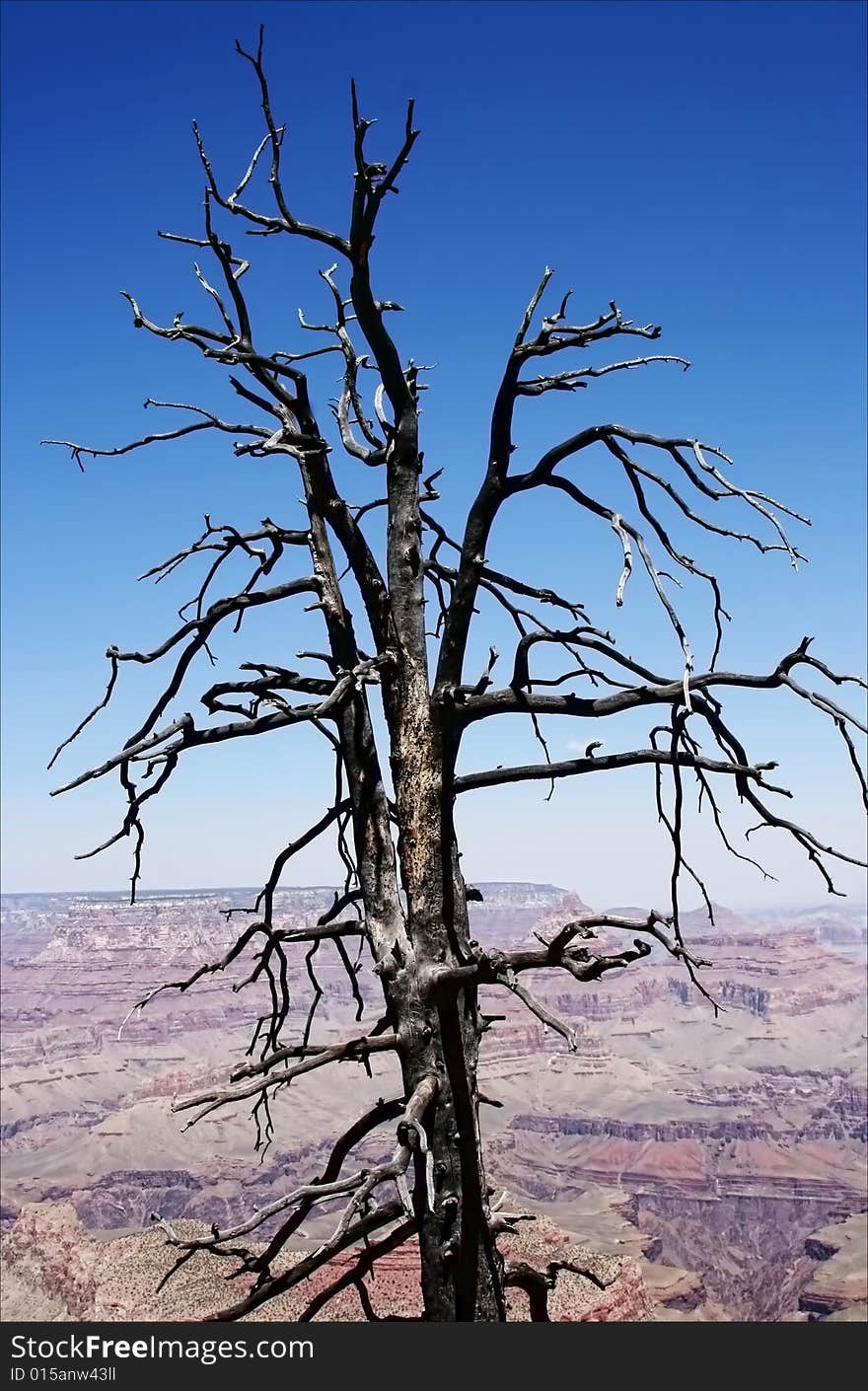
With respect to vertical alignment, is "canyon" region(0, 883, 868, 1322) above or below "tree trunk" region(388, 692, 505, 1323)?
below

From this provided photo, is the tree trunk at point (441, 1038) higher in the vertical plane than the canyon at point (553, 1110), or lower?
higher

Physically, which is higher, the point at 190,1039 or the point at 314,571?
the point at 314,571

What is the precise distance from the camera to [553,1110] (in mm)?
105875

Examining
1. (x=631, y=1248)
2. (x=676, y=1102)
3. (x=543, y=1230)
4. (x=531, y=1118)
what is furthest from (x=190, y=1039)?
(x=543, y=1230)

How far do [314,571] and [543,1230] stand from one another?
3282 centimetres

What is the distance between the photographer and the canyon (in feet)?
241

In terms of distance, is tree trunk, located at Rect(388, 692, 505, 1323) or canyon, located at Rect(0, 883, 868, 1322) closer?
tree trunk, located at Rect(388, 692, 505, 1323)

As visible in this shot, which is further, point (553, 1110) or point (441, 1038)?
point (553, 1110)

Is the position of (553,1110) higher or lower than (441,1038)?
lower

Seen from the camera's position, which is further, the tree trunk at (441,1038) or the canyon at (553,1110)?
the canyon at (553,1110)

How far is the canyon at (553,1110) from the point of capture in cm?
7331

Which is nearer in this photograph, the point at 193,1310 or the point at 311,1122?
the point at 193,1310

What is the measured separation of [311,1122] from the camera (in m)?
101
